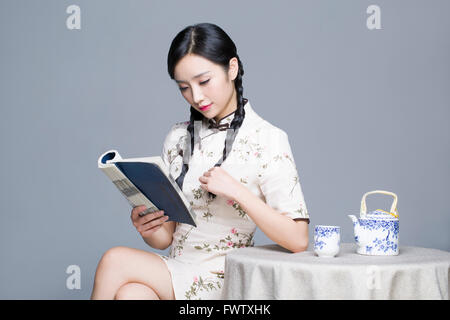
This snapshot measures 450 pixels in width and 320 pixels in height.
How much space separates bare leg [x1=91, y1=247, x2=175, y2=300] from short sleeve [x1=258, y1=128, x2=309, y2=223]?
403 mm

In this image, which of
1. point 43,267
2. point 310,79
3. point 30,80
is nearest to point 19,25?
point 30,80

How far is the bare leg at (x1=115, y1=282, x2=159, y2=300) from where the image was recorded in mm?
1803

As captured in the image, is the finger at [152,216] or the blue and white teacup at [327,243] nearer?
the blue and white teacup at [327,243]

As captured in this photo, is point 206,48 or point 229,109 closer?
point 206,48

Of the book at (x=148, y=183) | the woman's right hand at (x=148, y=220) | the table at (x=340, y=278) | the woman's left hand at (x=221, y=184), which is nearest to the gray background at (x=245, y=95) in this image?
the woman's right hand at (x=148, y=220)

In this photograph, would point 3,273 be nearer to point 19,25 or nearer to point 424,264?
point 19,25

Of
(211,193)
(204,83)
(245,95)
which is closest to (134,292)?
(211,193)

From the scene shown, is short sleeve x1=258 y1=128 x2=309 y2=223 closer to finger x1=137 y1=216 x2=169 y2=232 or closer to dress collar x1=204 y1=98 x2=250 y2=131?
dress collar x1=204 y1=98 x2=250 y2=131

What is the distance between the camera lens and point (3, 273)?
3.54 metres

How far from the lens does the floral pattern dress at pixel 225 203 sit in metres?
1.95

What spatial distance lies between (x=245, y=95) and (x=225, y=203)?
1.64 metres

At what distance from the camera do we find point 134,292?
1.81m

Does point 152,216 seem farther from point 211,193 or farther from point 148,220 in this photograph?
point 211,193

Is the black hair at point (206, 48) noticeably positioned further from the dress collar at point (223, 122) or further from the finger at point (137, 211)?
the finger at point (137, 211)
